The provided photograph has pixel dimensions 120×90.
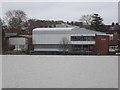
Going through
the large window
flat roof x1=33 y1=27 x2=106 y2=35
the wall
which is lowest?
the wall

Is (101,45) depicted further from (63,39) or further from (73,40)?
(63,39)

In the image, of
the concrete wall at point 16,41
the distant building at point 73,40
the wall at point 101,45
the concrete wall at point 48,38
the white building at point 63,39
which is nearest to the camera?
the concrete wall at point 16,41

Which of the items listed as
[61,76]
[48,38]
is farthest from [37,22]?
[61,76]

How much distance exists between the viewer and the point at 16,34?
2959 centimetres

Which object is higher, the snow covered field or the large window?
the large window

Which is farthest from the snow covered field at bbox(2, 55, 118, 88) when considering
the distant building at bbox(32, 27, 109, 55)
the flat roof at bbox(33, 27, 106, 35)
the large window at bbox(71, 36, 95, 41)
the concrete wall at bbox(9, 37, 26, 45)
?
the flat roof at bbox(33, 27, 106, 35)

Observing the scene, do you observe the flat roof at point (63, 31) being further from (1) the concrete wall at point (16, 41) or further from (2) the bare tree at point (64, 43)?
(1) the concrete wall at point (16, 41)

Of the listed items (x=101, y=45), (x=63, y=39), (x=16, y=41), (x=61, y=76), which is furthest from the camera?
Result: (x=63, y=39)

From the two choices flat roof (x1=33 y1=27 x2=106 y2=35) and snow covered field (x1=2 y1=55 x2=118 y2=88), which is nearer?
snow covered field (x1=2 y1=55 x2=118 y2=88)

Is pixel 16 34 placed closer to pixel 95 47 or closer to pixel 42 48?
pixel 42 48

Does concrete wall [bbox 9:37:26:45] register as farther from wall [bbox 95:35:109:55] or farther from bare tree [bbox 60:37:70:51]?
wall [bbox 95:35:109:55]

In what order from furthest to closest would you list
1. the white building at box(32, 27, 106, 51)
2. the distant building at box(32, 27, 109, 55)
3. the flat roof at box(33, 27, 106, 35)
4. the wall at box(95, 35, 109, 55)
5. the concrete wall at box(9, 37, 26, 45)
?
the flat roof at box(33, 27, 106, 35)
the white building at box(32, 27, 106, 51)
the distant building at box(32, 27, 109, 55)
the wall at box(95, 35, 109, 55)
the concrete wall at box(9, 37, 26, 45)

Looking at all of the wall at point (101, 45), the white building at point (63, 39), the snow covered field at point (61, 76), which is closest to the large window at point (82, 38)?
the white building at point (63, 39)

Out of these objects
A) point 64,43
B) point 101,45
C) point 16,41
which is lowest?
point 101,45
